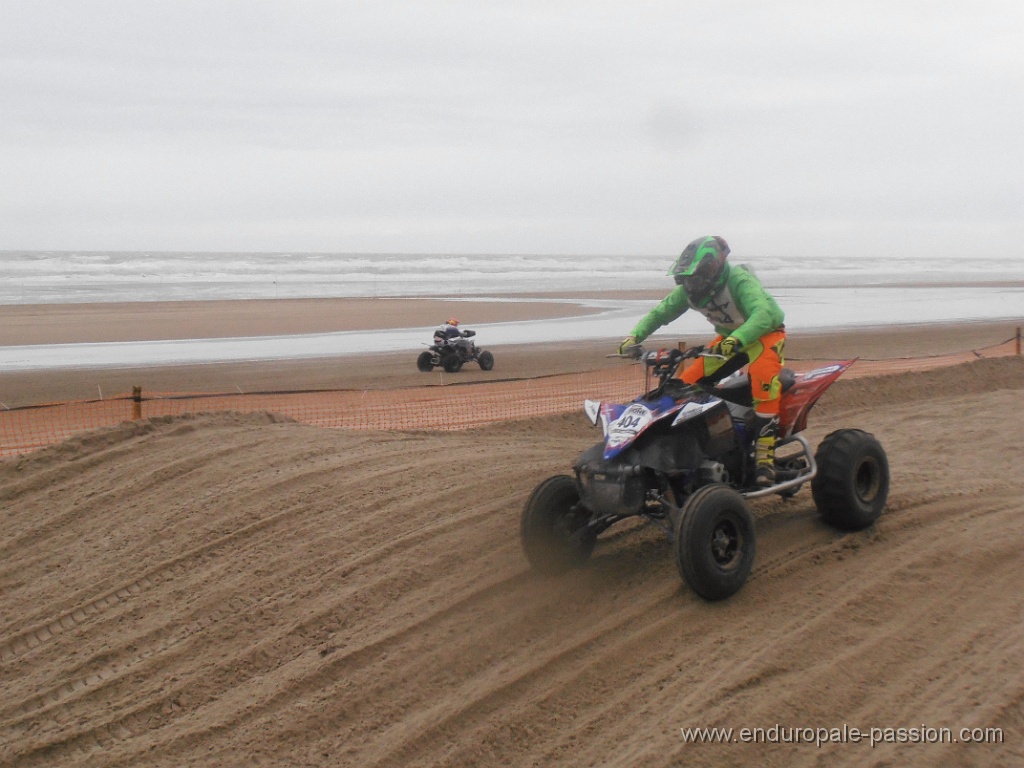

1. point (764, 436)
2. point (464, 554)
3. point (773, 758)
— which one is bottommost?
point (773, 758)

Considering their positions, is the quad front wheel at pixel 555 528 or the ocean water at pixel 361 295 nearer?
the quad front wheel at pixel 555 528

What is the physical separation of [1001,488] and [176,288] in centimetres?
5142

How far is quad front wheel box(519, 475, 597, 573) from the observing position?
5.63 metres

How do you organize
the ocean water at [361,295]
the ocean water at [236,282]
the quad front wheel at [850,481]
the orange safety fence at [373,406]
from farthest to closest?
the ocean water at [236,282] < the ocean water at [361,295] < the orange safety fence at [373,406] < the quad front wheel at [850,481]

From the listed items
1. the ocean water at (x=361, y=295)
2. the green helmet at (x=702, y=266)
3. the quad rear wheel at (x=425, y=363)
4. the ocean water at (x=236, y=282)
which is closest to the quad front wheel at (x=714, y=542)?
the green helmet at (x=702, y=266)

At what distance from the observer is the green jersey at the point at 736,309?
579 centimetres

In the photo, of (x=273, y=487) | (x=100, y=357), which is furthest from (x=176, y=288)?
(x=273, y=487)

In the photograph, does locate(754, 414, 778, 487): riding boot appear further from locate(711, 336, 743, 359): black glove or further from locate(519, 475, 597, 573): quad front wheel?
locate(519, 475, 597, 573): quad front wheel

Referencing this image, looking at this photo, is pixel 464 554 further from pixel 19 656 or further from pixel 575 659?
pixel 19 656

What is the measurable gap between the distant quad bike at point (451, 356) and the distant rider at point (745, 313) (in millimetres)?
13422

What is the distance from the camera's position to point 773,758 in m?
3.94

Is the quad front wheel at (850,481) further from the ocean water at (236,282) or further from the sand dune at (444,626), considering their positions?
the ocean water at (236,282)

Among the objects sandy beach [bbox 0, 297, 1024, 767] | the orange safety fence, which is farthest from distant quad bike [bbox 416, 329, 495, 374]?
sandy beach [bbox 0, 297, 1024, 767]

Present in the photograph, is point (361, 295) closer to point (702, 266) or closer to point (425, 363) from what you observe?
point (425, 363)
